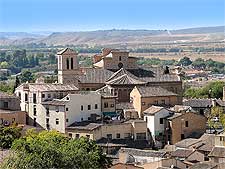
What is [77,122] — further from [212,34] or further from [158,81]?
[212,34]

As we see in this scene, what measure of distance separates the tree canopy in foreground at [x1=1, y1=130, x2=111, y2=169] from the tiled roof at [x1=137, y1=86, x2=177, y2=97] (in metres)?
7.82

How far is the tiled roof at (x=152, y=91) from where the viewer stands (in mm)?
24578

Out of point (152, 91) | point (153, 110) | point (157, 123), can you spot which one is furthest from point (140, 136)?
point (152, 91)

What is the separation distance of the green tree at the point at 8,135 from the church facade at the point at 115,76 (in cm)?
446

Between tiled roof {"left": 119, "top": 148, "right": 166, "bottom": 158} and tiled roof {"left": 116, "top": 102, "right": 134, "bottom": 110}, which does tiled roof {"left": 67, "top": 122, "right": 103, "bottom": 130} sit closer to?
tiled roof {"left": 119, "top": 148, "right": 166, "bottom": 158}

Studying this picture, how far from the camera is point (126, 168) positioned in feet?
57.2

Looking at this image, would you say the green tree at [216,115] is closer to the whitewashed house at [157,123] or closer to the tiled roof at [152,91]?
the tiled roof at [152,91]

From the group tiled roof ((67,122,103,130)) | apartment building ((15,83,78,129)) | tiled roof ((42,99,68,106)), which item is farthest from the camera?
apartment building ((15,83,78,129))

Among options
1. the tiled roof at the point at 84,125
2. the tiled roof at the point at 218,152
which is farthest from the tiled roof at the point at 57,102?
the tiled roof at the point at 218,152

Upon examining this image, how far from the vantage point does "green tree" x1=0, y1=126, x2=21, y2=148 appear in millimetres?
19188

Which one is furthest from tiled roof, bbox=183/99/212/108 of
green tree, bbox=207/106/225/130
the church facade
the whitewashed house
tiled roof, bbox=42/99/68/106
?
tiled roof, bbox=42/99/68/106

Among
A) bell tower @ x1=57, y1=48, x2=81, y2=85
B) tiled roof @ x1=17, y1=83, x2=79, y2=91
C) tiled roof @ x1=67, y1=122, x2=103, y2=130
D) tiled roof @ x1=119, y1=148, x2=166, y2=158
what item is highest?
bell tower @ x1=57, y1=48, x2=81, y2=85

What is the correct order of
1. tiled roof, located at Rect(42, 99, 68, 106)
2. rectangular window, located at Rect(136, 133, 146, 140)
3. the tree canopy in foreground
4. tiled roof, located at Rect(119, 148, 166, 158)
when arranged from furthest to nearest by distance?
tiled roof, located at Rect(42, 99, 68, 106) < rectangular window, located at Rect(136, 133, 146, 140) < tiled roof, located at Rect(119, 148, 166, 158) < the tree canopy in foreground

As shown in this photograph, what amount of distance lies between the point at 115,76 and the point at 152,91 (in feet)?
6.10
